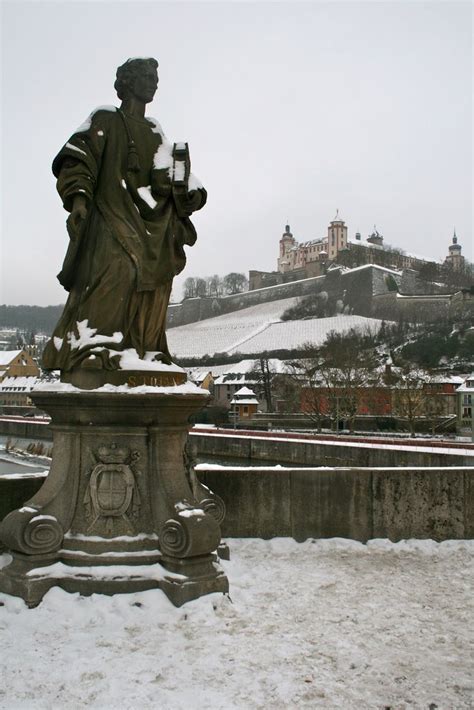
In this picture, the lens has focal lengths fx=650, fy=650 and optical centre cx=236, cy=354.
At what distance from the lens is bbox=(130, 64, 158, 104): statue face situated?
5543mm

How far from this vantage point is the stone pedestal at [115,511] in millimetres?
4633

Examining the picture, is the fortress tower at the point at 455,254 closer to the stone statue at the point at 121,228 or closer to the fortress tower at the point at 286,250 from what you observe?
the fortress tower at the point at 286,250

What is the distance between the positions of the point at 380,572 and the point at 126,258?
3378 millimetres

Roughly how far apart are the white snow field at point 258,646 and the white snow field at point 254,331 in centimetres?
9535

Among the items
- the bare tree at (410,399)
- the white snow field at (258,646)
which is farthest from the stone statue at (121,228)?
the bare tree at (410,399)

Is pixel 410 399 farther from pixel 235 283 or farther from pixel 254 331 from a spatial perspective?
pixel 235 283

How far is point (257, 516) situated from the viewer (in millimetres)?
6629

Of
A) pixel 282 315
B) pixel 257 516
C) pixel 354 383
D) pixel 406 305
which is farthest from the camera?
Result: pixel 282 315

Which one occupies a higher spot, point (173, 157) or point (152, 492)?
point (173, 157)

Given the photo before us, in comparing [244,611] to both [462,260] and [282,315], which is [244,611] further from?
[462,260]

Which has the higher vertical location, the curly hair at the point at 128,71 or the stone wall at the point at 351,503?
the curly hair at the point at 128,71

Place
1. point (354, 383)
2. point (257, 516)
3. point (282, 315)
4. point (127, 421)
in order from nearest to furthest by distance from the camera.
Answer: point (127, 421) < point (257, 516) < point (354, 383) < point (282, 315)

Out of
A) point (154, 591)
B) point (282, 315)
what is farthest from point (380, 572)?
point (282, 315)

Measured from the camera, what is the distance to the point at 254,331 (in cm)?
11900
